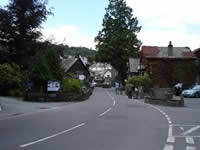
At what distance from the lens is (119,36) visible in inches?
2854

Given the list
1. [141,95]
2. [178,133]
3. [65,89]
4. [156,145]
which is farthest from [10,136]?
[141,95]

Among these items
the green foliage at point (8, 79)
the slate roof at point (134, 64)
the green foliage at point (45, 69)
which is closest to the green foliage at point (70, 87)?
the green foliage at point (45, 69)

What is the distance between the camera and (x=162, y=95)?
116ft

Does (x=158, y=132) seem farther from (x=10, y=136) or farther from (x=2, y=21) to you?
(x=2, y=21)

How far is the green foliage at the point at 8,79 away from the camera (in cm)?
3938

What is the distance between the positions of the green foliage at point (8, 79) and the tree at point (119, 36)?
A: 34.5 m

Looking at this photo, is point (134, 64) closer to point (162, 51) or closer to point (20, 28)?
point (162, 51)

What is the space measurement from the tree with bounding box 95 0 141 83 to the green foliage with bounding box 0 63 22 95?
3452 cm

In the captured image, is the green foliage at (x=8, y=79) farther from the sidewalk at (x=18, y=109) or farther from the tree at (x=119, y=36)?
the tree at (x=119, y=36)

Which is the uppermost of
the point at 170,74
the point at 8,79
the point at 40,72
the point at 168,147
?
the point at 170,74

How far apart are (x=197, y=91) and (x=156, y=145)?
3617 centimetres

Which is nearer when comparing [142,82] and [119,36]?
[142,82]

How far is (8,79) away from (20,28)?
9775 mm

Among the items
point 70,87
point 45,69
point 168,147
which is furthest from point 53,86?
point 168,147
